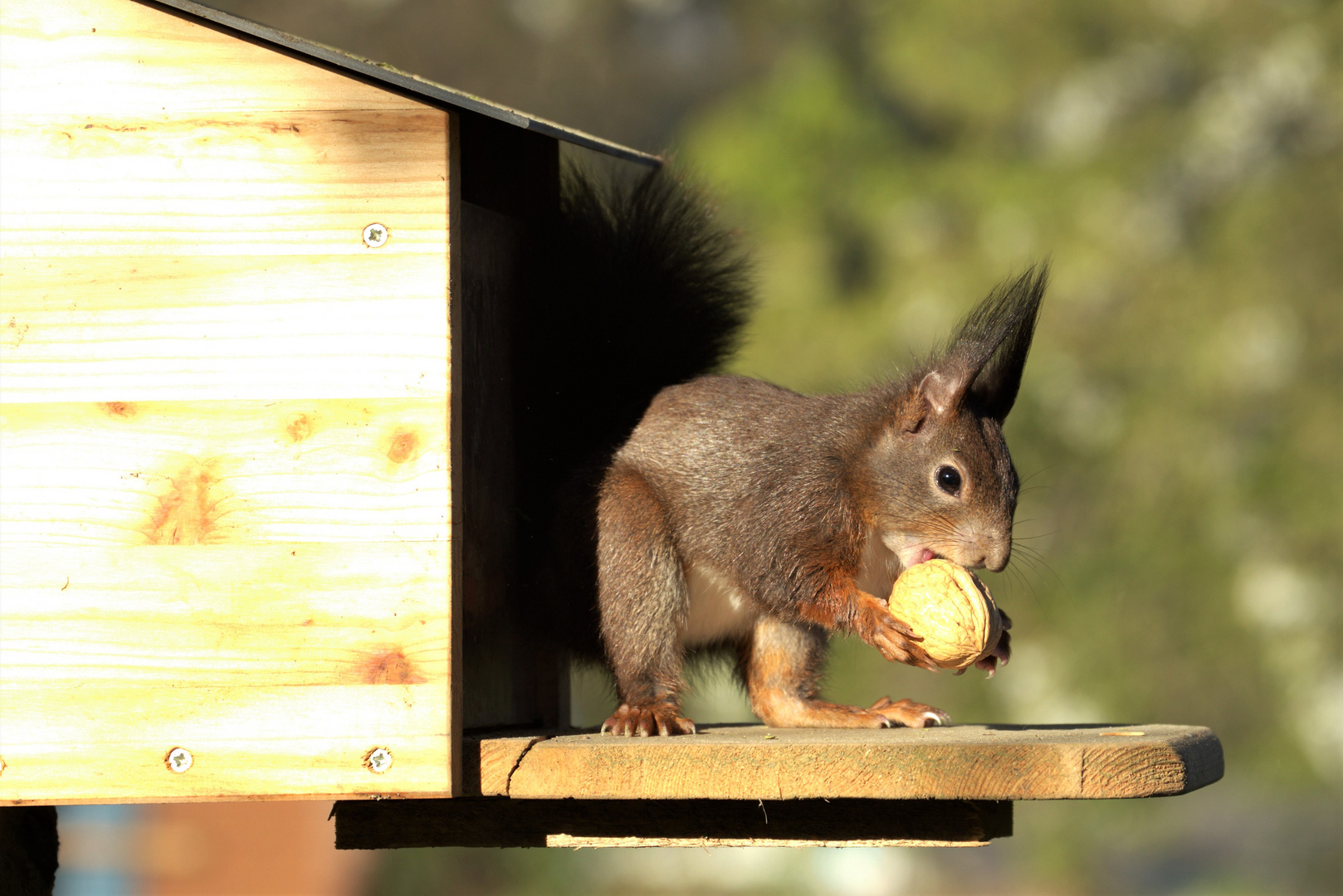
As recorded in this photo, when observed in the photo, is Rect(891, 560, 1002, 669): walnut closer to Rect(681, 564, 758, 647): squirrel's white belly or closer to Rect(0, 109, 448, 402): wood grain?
Rect(681, 564, 758, 647): squirrel's white belly

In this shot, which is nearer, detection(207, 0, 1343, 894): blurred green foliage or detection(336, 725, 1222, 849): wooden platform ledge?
detection(336, 725, 1222, 849): wooden platform ledge

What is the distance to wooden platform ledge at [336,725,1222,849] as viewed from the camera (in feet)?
5.12

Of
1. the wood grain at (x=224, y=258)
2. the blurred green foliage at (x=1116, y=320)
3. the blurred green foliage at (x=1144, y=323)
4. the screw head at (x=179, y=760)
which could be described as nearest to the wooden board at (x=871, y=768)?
the screw head at (x=179, y=760)

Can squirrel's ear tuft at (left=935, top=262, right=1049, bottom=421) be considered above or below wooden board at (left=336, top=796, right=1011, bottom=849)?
above

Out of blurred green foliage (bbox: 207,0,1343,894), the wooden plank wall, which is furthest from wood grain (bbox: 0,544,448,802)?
blurred green foliage (bbox: 207,0,1343,894)

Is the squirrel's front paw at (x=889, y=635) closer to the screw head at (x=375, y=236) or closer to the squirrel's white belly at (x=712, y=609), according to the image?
the squirrel's white belly at (x=712, y=609)

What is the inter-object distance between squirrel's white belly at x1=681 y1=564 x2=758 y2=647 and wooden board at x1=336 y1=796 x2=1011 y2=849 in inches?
13.0

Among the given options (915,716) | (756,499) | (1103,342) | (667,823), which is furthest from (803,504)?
(1103,342)

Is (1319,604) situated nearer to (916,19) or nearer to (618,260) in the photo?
(916,19)

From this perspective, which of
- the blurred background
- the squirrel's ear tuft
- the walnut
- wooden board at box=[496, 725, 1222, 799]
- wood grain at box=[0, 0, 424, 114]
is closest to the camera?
wooden board at box=[496, 725, 1222, 799]

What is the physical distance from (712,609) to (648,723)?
31cm

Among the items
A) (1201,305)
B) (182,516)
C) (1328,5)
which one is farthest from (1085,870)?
(182,516)

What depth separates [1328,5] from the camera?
A: 5.92 meters

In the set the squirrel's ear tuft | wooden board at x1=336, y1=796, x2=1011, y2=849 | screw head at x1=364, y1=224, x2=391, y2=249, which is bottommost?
wooden board at x1=336, y1=796, x2=1011, y2=849
